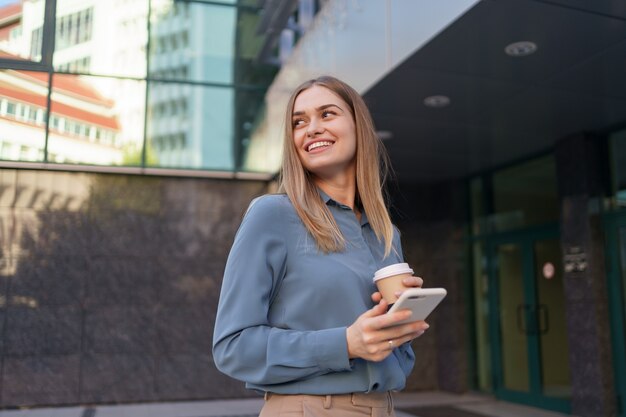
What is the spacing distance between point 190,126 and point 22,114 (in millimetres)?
2368

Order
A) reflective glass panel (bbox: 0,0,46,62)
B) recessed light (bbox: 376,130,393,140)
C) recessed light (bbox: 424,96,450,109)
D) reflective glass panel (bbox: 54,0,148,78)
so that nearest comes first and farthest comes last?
recessed light (bbox: 424,96,450,109), recessed light (bbox: 376,130,393,140), reflective glass panel (bbox: 0,0,46,62), reflective glass panel (bbox: 54,0,148,78)

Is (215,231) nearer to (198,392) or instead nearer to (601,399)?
(198,392)

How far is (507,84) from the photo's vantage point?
229 inches

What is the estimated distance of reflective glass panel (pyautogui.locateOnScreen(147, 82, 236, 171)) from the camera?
31.3 ft

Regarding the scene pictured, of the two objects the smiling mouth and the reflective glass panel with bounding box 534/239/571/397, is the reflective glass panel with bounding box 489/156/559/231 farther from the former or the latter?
the smiling mouth

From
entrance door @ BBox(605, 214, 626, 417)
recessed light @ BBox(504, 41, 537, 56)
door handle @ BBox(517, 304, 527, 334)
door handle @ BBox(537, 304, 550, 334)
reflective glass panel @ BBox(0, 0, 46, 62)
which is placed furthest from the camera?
reflective glass panel @ BBox(0, 0, 46, 62)

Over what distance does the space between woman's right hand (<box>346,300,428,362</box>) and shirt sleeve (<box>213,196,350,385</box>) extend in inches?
1.1

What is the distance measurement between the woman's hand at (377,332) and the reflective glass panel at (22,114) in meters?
8.77

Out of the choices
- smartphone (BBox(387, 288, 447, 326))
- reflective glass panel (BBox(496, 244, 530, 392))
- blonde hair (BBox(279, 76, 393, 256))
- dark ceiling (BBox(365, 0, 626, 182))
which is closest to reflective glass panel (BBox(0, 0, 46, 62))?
dark ceiling (BBox(365, 0, 626, 182))

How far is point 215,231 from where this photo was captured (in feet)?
31.2

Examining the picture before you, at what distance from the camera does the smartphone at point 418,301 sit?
1.10 m

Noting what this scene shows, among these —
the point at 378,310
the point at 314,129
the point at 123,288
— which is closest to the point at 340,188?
the point at 314,129

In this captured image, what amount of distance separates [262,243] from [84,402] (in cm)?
831

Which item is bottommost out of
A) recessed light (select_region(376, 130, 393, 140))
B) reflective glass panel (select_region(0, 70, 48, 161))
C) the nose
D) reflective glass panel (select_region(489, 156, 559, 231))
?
the nose
